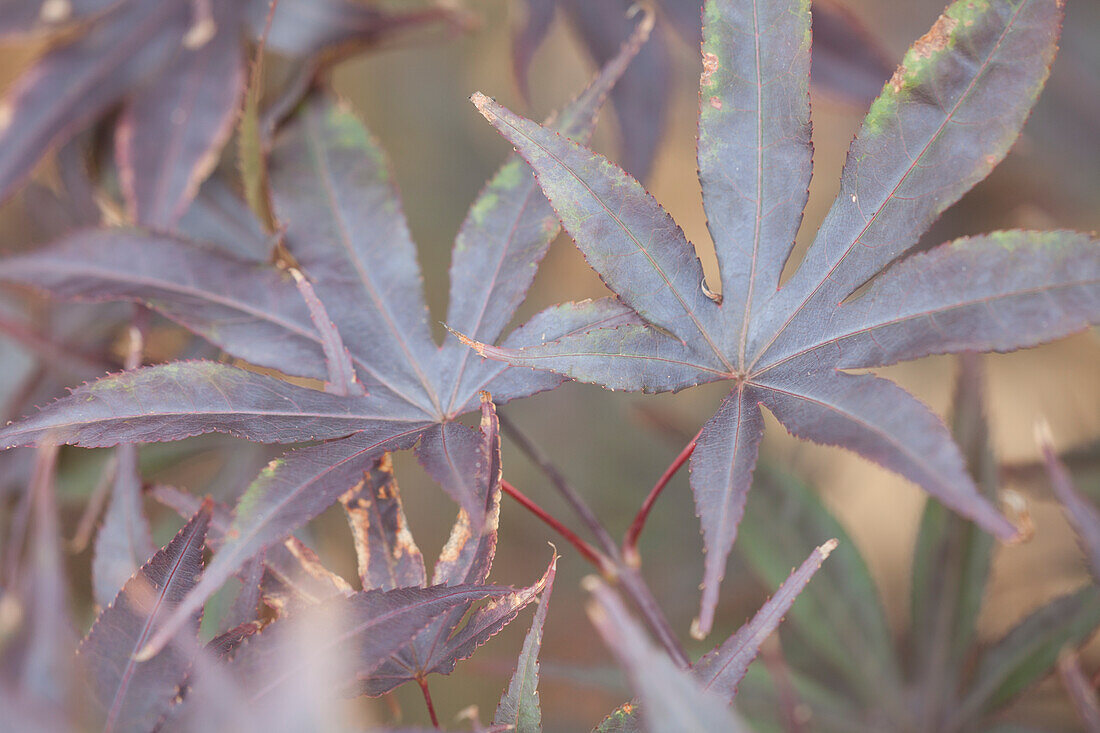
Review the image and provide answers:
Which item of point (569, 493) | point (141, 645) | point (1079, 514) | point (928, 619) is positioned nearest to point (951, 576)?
point (928, 619)

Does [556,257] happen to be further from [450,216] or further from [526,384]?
[526,384]

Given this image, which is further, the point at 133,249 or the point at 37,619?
the point at 133,249

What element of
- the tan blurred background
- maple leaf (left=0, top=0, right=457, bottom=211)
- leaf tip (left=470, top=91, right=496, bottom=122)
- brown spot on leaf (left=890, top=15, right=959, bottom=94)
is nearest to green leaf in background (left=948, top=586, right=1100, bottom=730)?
the tan blurred background

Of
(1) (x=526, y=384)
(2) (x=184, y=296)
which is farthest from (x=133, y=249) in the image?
(1) (x=526, y=384)

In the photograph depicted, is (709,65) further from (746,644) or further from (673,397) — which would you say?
(673,397)

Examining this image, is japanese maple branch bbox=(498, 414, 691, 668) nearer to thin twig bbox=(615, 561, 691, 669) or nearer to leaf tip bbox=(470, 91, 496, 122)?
thin twig bbox=(615, 561, 691, 669)

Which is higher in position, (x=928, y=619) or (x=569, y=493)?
(x=569, y=493)
